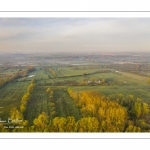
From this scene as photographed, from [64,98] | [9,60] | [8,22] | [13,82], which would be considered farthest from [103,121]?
[8,22]

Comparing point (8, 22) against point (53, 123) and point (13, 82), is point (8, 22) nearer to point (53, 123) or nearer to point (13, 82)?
point (13, 82)

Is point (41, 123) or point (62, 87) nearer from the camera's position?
point (41, 123)

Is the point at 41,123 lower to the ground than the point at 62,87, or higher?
lower

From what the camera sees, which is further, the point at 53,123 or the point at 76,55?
the point at 76,55

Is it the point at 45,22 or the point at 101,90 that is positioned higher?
the point at 45,22

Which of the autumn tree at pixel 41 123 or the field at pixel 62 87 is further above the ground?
the field at pixel 62 87

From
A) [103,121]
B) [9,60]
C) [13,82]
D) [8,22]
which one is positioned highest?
[8,22]

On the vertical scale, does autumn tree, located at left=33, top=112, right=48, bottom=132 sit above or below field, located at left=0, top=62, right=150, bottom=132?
below
